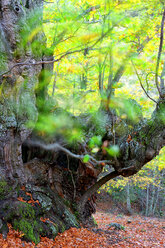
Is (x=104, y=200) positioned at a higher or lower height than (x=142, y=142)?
lower

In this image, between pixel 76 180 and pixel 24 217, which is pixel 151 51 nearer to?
pixel 76 180

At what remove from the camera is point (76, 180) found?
19.5 ft

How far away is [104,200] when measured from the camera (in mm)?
17469

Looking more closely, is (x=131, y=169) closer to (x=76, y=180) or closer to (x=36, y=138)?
(x=76, y=180)

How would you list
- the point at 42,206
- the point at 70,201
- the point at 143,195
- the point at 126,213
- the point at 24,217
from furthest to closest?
the point at 143,195, the point at 126,213, the point at 70,201, the point at 42,206, the point at 24,217

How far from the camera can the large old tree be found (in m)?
3.95

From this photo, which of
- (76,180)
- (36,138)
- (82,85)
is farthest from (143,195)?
(36,138)

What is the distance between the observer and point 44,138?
515 centimetres

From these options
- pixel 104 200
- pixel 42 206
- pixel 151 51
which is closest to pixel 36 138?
pixel 42 206

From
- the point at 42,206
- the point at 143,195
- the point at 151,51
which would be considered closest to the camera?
the point at 42,206

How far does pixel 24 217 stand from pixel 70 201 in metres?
2.21

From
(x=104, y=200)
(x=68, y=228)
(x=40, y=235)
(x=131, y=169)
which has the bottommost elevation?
(x=104, y=200)

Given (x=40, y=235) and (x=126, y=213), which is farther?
(x=126, y=213)

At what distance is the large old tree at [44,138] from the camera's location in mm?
3953
